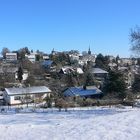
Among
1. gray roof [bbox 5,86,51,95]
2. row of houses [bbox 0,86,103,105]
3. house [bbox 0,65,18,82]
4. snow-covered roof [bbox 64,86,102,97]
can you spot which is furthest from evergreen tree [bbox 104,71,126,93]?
house [bbox 0,65,18,82]

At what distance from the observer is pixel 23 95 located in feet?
144

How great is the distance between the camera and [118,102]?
1387 inches

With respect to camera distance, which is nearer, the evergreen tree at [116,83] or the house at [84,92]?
the evergreen tree at [116,83]

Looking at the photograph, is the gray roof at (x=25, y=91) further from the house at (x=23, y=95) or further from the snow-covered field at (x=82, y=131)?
the snow-covered field at (x=82, y=131)

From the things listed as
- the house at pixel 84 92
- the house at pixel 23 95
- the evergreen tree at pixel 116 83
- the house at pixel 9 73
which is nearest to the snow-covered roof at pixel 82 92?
the house at pixel 84 92

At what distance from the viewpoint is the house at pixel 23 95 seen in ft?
142

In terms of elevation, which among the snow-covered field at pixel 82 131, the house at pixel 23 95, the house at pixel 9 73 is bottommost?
the house at pixel 23 95

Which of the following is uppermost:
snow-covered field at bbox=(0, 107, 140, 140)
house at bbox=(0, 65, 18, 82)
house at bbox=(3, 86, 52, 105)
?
snow-covered field at bbox=(0, 107, 140, 140)

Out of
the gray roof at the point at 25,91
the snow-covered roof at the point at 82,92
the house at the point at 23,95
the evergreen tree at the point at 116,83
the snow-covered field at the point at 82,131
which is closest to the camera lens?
the snow-covered field at the point at 82,131

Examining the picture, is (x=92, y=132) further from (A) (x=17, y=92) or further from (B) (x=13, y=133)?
(A) (x=17, y=92)

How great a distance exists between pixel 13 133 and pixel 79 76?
50.9 metres

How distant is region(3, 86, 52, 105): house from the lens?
1702 inches

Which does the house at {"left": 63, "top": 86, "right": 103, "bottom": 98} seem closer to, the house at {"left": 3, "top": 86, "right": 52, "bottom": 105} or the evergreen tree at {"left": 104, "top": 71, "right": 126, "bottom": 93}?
the house at {"left": 3, "top": 86, "right": 52, "bottom": 105}

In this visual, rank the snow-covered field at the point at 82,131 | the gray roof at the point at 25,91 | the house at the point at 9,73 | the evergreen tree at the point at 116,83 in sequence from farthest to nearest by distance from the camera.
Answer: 1. the house at the point at 9,73
2. the gray roof at the point at 25,91
3. the evergreen tree at the point at 116,83
4. the snow-covered field at the point at 82,131
